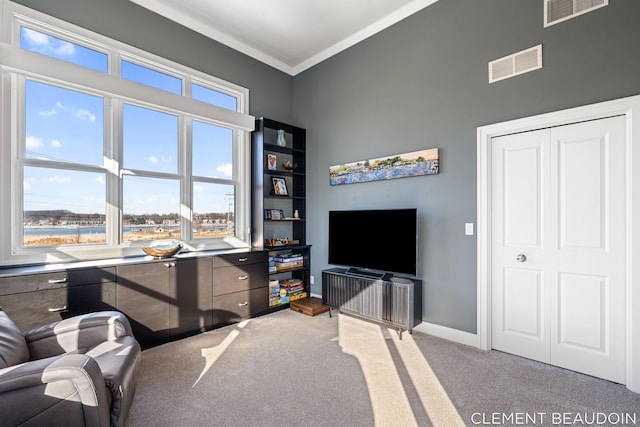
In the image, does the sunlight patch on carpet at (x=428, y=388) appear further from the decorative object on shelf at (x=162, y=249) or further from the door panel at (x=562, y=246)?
the decorative object on shelf at (x=162, y=249)

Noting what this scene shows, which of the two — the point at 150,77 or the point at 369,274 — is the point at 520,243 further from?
the point at 150,77

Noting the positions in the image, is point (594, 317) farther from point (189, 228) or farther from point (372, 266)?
point (189, 228)

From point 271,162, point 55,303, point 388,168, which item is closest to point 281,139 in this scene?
point 271,162

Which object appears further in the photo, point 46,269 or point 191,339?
point 191,339

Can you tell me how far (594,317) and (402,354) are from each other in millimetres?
1540

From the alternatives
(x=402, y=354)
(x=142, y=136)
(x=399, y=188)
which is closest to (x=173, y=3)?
(x=142, y=136)

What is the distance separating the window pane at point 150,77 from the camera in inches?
127

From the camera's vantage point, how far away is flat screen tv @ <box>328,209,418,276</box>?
10.3 feet

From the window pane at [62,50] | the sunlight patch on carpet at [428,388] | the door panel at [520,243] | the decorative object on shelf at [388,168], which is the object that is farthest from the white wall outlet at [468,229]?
the window pane at [62,50]

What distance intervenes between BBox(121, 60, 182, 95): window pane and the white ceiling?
649 mm

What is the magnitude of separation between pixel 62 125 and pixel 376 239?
3.32 meters

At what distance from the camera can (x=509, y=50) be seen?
108 inches

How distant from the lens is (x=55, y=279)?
237cm

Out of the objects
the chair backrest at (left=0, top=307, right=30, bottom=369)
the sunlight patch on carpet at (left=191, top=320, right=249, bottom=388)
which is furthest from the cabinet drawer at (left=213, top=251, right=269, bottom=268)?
the chair backrest at (left=0, top=307, right=30, bottom=369)
